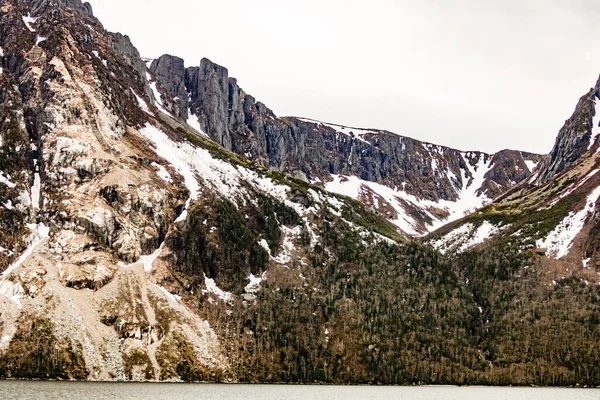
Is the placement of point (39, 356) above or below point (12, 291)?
below

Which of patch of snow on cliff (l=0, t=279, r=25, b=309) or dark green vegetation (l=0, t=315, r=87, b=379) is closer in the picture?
dark green vegetation (l=0, t=315, r=87, b=379)

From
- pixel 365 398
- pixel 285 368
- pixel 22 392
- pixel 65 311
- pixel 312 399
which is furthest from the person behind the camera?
pixel 285 368

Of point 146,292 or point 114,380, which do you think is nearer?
point 114,380

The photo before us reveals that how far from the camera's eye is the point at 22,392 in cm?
10506

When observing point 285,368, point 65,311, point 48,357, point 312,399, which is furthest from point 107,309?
point 312,399

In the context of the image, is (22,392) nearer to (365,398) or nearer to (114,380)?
(114,380)

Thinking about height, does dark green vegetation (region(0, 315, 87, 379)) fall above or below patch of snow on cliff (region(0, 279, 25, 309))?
below

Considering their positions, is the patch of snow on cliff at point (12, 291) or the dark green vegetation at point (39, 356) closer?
the dark green vegetation at point (39, 356)

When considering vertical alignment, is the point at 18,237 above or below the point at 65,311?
above

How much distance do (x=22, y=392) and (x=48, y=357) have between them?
55.8 metres

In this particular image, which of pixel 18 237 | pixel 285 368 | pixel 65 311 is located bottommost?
pixel 285 368

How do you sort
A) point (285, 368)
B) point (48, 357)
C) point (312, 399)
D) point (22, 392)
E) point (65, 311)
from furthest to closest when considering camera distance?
point (285, 368) → point (65, 311) → point (48, 357) → point (312, 399) → point (22, 392)

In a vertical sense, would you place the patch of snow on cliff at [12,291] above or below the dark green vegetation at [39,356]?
above

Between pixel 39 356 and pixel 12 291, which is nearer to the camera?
pixel 39 356
